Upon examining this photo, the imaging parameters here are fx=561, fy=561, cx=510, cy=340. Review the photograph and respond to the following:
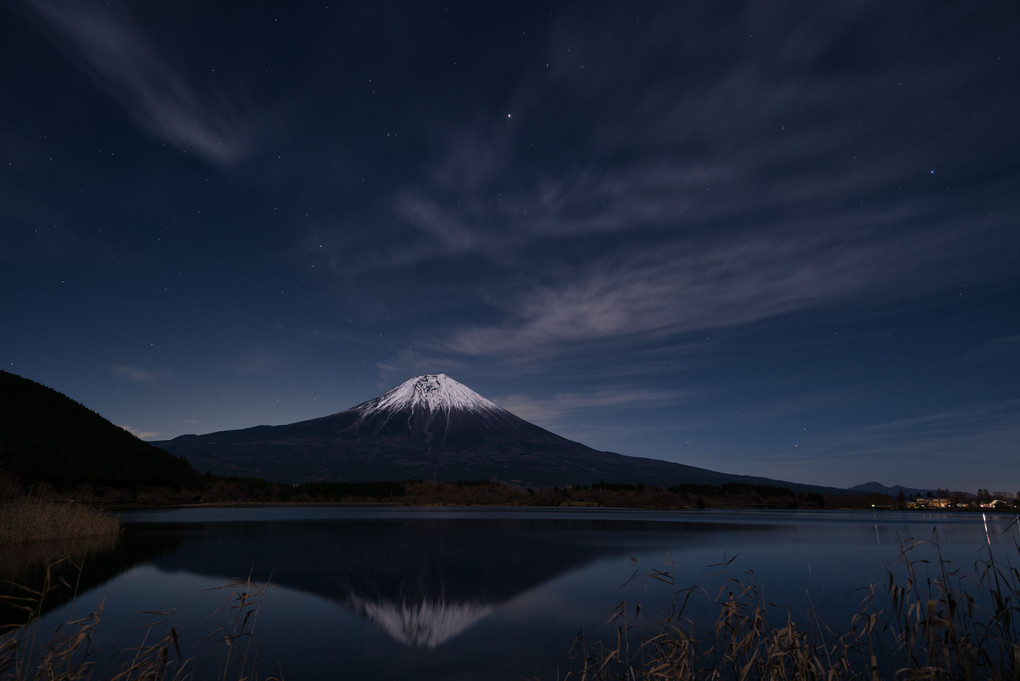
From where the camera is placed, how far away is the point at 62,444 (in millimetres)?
83500

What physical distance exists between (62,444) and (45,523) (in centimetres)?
6389

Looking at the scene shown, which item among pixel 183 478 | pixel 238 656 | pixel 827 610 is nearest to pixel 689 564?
pixel 827 610

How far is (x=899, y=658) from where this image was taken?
13367mm

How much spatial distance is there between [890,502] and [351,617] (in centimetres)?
21901

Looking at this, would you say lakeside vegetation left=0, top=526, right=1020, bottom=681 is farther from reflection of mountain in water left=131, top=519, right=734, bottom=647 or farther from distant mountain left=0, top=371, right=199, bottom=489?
distant mountain left=0, top=371, right=199, bottom=489

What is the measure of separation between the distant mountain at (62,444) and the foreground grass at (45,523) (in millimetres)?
44012

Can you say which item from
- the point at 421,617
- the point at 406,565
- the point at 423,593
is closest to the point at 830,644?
the point at 421,617

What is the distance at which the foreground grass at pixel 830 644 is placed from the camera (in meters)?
8.01

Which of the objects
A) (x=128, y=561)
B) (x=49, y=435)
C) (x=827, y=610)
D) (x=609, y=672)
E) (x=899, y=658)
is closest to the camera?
(x=609, y=672)

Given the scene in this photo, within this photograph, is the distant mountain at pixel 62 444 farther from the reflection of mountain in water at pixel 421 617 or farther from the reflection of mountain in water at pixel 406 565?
the reflection of mountain in water at pixel 421 617

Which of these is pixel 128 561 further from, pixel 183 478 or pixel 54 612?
pixel 183 478

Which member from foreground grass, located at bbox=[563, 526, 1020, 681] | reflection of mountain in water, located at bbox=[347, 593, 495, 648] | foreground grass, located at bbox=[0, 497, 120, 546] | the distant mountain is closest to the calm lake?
reflection of mountain in water, located at bbox=[347, 593, 495, 648]

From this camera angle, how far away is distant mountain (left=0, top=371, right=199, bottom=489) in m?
76.6

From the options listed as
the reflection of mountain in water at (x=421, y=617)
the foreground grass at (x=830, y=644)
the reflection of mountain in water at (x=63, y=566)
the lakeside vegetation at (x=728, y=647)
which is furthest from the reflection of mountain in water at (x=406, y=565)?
the foreground grass at (x=830, y=644)
